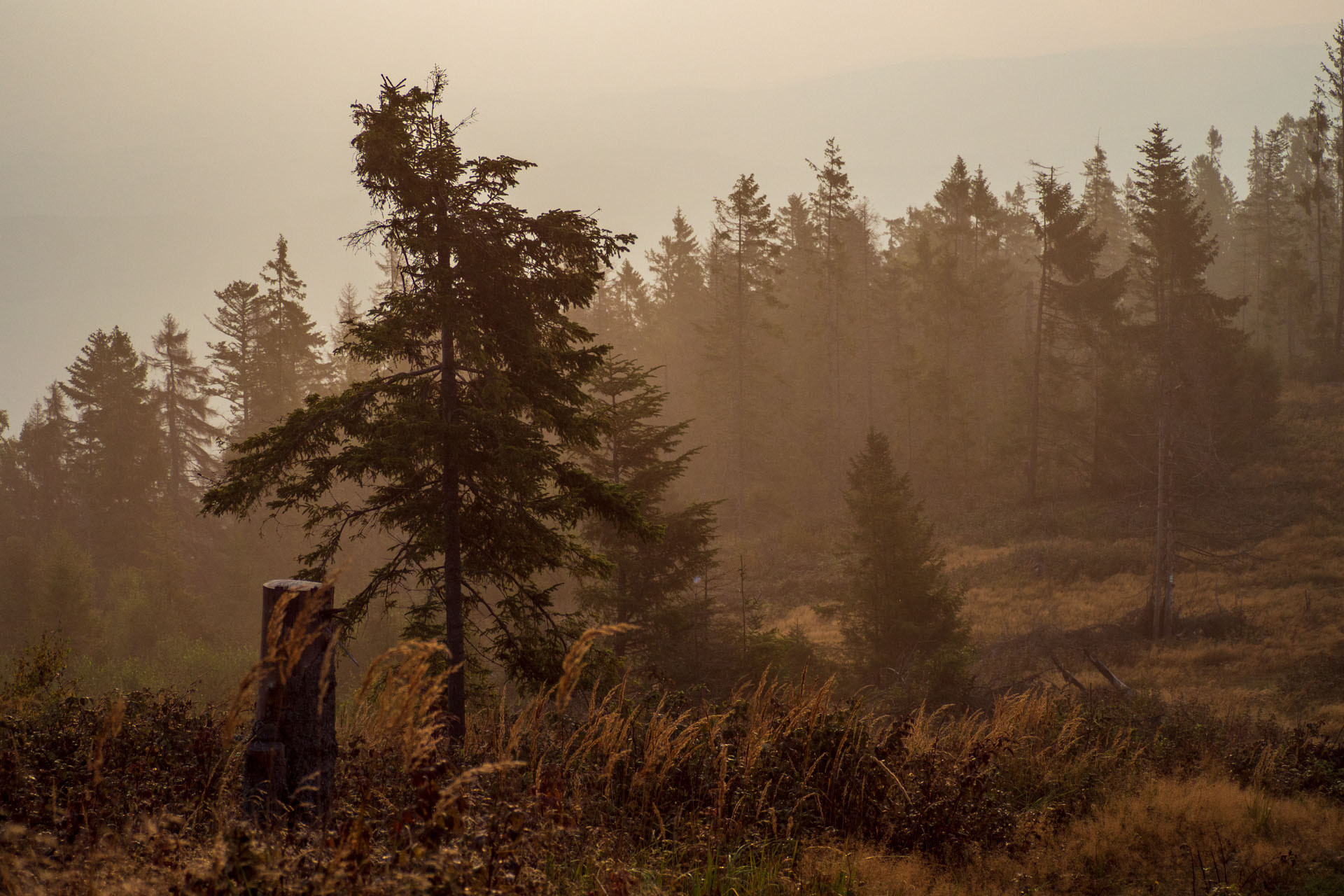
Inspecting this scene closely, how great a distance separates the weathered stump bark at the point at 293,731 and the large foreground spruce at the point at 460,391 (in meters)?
5.24

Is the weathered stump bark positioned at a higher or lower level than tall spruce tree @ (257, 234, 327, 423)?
lower

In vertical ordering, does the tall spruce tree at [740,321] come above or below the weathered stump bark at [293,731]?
above

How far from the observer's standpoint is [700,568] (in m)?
17.0

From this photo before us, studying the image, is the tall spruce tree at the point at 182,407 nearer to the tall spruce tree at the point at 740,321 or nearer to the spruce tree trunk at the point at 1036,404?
the tall spruce tree at the point at 740,321

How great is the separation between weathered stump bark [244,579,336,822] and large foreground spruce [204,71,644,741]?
524 centimetres

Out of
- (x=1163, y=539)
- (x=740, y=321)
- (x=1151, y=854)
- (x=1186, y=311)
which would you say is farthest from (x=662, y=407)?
(x=1151, y=854)

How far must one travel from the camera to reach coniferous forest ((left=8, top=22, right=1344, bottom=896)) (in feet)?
13.7

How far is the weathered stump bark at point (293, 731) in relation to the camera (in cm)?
362

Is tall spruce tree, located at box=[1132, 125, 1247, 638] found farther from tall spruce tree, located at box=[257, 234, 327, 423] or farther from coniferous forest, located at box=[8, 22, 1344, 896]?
tall spruce tree, located at box=[257, 234, 327, 423]

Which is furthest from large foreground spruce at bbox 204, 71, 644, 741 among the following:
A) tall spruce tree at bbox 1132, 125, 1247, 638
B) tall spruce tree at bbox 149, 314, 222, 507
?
tall spruce tree at bbox 149, 314, 222, 507

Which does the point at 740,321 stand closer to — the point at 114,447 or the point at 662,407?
the point at 662,407

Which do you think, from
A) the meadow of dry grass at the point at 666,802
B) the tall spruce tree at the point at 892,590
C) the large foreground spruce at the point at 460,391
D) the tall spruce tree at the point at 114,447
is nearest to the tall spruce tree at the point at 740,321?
the tall spruce tree at the point at 892,590

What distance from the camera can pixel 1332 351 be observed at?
1944 inches

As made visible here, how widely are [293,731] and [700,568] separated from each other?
13.5 meters
